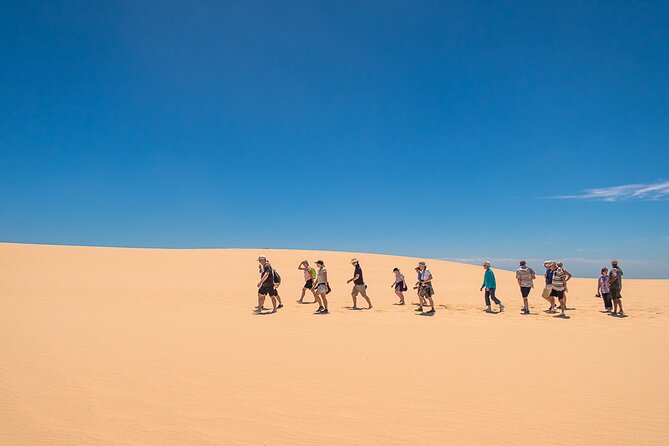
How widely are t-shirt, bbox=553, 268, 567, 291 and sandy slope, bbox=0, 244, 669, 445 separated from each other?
1074mm

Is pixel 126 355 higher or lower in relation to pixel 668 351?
higher

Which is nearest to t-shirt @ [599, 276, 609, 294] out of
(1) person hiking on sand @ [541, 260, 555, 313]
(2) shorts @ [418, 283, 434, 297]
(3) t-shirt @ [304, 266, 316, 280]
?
(1) person hiking on sand @ [541, 260, 555, 313]

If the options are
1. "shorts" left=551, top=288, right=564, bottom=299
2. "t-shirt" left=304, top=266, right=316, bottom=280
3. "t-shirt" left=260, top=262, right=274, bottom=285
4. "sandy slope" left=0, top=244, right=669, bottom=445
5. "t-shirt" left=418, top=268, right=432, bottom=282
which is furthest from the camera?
"t-shirt" left=304, top=266, right=316, bottom=280

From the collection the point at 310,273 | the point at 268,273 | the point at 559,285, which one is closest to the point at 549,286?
the point at 559,285

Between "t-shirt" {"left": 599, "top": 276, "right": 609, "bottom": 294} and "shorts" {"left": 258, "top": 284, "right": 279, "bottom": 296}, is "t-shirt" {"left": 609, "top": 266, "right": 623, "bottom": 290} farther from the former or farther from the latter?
"shorts" {"left": 258, "top": 284, "right": 279, "bottom": 296}

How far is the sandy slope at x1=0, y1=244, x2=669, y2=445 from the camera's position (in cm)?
383

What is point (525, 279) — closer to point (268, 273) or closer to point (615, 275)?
point (615, 275)

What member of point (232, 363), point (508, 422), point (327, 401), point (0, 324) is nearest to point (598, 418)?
point (508, 422)

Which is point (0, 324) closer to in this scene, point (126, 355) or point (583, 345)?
point (126, 355)

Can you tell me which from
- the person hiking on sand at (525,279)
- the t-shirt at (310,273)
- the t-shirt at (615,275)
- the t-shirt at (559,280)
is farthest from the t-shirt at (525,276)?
the t-shirt at (310,273)

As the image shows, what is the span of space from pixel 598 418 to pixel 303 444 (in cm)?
335

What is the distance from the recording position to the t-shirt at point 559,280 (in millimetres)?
11276

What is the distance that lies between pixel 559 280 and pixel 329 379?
369 inches

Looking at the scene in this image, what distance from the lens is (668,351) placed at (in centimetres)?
712
